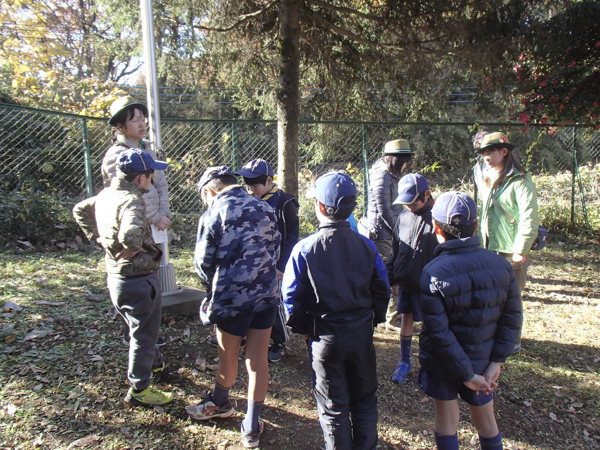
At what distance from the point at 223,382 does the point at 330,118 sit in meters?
5.68

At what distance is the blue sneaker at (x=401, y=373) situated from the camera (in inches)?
137

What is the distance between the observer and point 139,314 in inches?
107

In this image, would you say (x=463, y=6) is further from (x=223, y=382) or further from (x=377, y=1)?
(x=223, y=382)

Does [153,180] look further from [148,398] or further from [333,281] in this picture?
[333,281]

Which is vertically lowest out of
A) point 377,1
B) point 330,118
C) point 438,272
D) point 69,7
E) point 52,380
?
point 52,380

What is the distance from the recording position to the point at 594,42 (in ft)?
20.6

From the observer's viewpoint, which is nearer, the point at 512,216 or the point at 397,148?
the point at 512,216

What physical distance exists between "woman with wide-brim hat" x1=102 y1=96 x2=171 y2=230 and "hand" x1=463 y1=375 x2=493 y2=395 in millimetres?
2620

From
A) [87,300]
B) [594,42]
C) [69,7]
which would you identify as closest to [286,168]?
[87,300]

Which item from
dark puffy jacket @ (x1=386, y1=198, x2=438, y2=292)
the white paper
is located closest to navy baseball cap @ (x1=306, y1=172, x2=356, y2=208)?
dark puffy jacket @ (x1=386, y1=198, x2=438, y2=292)

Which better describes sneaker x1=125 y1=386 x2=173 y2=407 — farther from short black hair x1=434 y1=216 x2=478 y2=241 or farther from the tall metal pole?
short black hair x1=434 y1=216 x2=478 y2=241

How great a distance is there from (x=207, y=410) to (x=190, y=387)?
19.1 inches

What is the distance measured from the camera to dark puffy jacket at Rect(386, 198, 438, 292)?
312 centimetres

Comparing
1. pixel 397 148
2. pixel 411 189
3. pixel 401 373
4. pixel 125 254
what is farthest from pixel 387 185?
pixel 125 254
